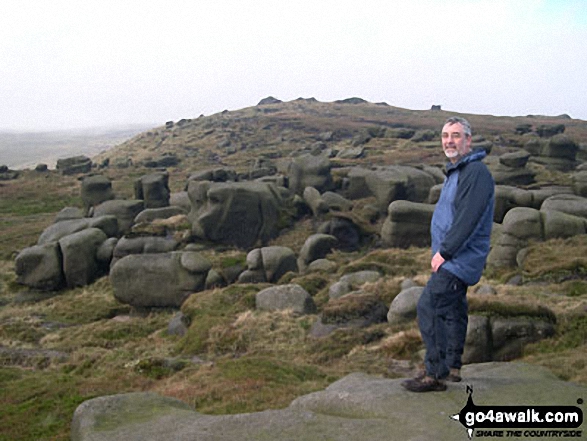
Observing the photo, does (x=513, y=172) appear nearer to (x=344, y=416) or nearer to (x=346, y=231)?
(x=346, y=231)

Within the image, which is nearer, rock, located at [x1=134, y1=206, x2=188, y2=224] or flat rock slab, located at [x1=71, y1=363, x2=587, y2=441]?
flat rock slab, located at [x1=71, y1=363, x2=587, y2=441]

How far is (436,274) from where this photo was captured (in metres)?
6.84

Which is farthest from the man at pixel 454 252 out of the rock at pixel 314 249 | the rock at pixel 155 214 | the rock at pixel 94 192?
the rock at pixel 94 192

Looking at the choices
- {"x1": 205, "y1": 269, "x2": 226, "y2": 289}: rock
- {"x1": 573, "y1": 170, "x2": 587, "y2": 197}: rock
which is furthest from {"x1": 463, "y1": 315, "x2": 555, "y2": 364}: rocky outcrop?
{"x1": 573, "y1": 170, "x2": 587, "y2": 197}: rock

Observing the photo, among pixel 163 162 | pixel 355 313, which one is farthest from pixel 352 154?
pixel 355 313

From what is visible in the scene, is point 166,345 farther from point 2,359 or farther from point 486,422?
point 486,422

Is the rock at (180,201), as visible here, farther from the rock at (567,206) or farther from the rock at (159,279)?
the rock at (567,206)

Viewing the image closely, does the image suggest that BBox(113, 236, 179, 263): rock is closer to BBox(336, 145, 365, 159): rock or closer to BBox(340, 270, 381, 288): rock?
BBox(340, 270, 381, 288): rock

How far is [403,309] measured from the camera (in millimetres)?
17578

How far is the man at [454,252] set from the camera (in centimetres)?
649

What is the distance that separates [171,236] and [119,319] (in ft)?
34.3

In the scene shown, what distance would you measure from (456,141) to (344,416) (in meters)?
3.94
